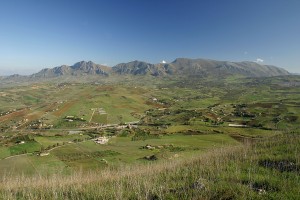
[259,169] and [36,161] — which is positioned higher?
[259,169]

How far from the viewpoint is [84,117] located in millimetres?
183500

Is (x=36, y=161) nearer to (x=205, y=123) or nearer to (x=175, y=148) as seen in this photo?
(x=175, y=148)

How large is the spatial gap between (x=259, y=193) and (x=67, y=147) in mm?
102860

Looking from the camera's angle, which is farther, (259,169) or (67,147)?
(67,147)

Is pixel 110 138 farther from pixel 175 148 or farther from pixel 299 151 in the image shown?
pixel 299 151

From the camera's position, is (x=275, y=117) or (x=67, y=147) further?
(x=275, y=117)

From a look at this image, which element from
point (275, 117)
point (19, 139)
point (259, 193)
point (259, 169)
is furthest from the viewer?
point (275, 117)

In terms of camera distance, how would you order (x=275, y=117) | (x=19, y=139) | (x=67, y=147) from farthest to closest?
(x=275, y=117) < (x=19, y=139) < (x=67, y=147)

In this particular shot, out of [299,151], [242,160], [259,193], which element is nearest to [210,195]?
[259,193]

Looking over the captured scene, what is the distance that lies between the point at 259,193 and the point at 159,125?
145887mm

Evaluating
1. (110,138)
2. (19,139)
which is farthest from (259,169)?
(19,139)

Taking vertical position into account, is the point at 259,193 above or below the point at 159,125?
above

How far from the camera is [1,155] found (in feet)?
308

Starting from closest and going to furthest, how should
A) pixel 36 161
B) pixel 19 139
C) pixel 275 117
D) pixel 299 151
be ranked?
1. pixel 299 151
2. pixel 36 161
3. pixel 19 139
4. pixel 275 117
